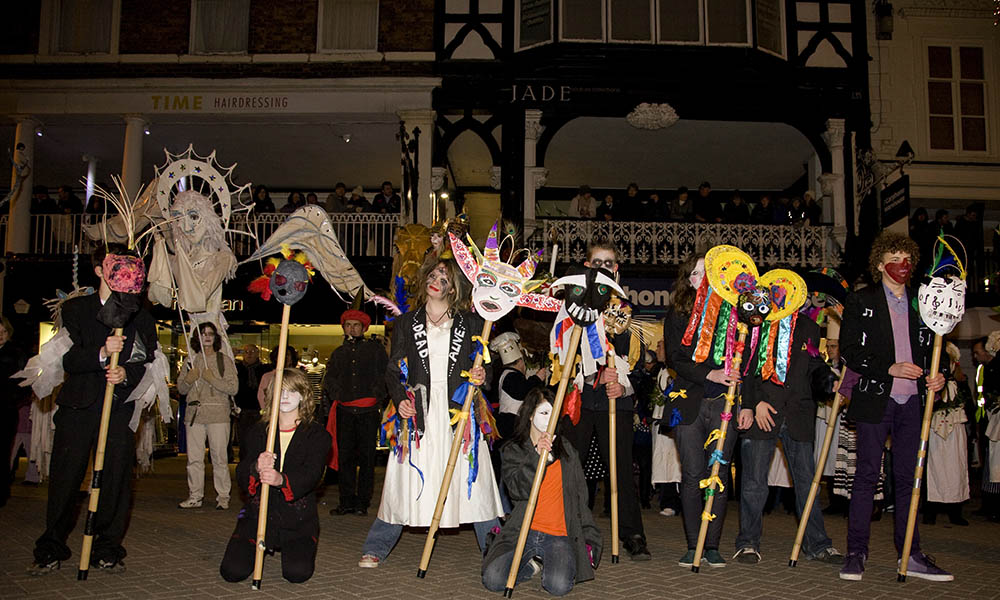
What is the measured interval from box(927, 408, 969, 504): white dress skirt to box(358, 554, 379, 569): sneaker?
601cm

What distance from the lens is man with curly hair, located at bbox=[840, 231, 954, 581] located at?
17.9 ft

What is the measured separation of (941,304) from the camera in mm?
5449

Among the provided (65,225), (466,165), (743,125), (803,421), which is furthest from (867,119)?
(65,225)

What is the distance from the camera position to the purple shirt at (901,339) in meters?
5.53

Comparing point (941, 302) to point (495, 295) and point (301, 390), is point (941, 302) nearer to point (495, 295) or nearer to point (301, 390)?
point (495, 295)

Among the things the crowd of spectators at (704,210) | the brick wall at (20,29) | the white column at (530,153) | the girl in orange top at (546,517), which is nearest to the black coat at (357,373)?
the girl in orange top at (546,517)

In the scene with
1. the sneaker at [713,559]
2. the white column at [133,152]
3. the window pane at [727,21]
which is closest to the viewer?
the sneaker at [713,559]

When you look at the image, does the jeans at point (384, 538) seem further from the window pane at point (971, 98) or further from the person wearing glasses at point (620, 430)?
the window pane at point (971, 98)

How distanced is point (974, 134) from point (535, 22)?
9.87 meters

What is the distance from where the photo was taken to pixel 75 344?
543cm

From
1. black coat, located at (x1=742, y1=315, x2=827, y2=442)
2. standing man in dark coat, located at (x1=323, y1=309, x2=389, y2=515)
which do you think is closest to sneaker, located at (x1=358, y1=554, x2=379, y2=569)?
black coat, located at (x1=742, y1=315, x2=827, y2=442)

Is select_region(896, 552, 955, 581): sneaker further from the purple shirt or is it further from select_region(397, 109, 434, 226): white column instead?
select_region(397, 109, 434, 226): white column

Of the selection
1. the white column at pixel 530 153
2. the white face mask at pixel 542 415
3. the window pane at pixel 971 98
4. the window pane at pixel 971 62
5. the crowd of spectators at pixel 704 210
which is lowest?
the white face mask at pixel 542 415

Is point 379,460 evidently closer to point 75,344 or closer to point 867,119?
point 75,344
